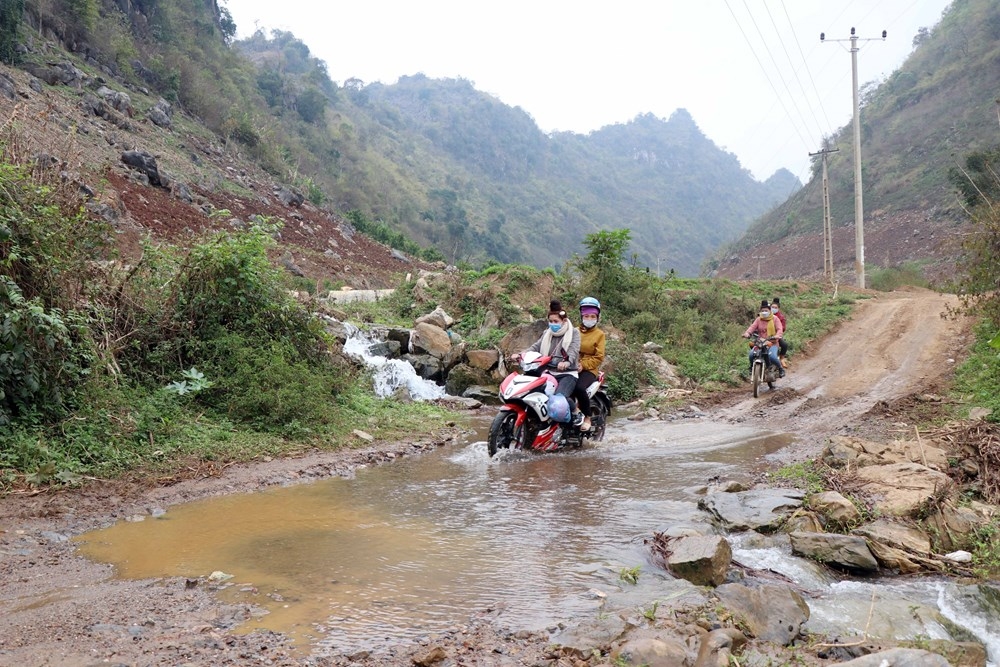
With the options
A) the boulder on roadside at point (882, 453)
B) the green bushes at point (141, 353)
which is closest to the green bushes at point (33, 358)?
the green bushes at point (141, 353)

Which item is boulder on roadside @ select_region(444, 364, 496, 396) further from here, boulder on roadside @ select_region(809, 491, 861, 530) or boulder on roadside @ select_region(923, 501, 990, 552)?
boulder on roadside @ select_region(923, 501, 990, 552)

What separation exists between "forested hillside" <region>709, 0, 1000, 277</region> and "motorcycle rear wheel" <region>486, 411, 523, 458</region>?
42.8 m

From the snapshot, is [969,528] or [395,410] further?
[395,410]

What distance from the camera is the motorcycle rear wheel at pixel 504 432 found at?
9.30m

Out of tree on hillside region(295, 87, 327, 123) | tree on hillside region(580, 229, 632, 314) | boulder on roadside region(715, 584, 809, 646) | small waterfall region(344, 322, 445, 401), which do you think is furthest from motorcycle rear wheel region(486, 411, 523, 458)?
tree on hillside region(295, 87, 327, 123)

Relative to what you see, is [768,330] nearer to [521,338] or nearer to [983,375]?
[983,375]

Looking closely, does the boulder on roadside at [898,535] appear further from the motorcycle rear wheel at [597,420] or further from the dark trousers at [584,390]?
the motorcycle rear wheel at [597,420]

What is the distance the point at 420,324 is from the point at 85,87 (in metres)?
29.4

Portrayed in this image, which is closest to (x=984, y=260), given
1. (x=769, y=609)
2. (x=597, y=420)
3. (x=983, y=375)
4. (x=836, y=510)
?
(x=983, y=375)

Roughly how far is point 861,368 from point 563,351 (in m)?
10.6

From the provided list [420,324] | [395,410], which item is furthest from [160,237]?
[395,410]

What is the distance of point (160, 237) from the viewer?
25.6 m

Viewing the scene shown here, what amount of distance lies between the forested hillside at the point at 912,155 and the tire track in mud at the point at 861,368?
81.6 ft

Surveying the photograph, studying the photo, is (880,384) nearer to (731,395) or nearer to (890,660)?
(731,395)
